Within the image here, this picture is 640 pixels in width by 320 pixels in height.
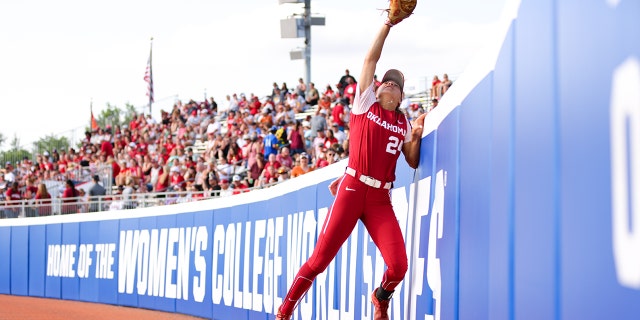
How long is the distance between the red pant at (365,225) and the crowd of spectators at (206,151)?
6506mm

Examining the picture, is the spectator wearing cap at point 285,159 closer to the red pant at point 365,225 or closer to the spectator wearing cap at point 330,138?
the spectator wearing cap at point 330,138

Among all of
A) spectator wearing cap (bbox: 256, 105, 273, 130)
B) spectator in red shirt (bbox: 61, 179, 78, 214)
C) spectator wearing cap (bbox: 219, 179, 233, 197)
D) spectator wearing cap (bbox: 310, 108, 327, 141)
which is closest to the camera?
spectator wearing cap (bbox: 219, 179, 233, 197)

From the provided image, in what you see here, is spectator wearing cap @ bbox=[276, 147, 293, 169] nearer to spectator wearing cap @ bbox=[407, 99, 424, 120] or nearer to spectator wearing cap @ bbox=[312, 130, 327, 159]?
spectator wearing cap @ bbox=[312, 130, 327, 159]

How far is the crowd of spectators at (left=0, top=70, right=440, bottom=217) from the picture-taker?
59.9ft

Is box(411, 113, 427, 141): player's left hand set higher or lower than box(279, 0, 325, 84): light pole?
lower

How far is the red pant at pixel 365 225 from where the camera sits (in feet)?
23.8

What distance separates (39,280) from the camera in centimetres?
2339

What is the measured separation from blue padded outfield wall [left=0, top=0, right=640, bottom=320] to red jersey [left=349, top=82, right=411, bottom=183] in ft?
0.73

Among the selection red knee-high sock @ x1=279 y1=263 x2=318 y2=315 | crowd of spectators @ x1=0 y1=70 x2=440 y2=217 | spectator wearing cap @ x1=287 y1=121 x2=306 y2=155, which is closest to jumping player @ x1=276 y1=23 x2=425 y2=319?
red knee-high sock @ x1=279 y1=263 x2=318 y2=315

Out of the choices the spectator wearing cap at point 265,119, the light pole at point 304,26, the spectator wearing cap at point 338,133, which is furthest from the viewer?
the light pole at point 304,26

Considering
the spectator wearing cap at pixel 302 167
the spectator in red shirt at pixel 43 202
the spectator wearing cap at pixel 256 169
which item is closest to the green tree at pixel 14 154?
the spectator in red shirt at pixel 43 202

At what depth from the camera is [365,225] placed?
7.68 meters

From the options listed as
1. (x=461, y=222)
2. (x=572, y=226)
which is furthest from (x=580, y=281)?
(x=461, y=222)

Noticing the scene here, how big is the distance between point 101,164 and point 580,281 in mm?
25401
